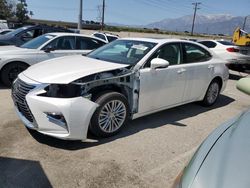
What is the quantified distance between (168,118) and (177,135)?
31.1 inches

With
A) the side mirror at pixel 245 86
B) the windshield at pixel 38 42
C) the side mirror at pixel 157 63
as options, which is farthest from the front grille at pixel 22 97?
the windshield at pixel 38 42

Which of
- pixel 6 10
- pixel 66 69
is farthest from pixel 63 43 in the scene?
pixel 6 10

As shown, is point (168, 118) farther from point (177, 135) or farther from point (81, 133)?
point (81, 133)

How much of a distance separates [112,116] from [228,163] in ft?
8.91

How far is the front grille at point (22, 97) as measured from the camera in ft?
12.4

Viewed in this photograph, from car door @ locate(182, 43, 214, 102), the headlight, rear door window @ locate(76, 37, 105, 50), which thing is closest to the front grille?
the headlight

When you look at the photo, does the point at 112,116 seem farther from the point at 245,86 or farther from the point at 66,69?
the point at 245,86

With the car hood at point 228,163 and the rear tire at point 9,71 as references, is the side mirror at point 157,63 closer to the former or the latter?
the car hood at point 228,163

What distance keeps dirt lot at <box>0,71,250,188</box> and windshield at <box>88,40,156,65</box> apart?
1.15 meters

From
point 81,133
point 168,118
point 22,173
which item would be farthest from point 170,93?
point 22,173

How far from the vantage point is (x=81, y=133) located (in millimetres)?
3744

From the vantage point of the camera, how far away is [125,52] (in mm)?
4887

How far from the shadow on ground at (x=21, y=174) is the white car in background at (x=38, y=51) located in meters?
4.01

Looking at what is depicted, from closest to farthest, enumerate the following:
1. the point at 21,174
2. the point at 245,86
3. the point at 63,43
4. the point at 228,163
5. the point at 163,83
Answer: the point at 228,163, the point at 245,86, the point at 21,174, the point at 163,83, the point at 63,43
